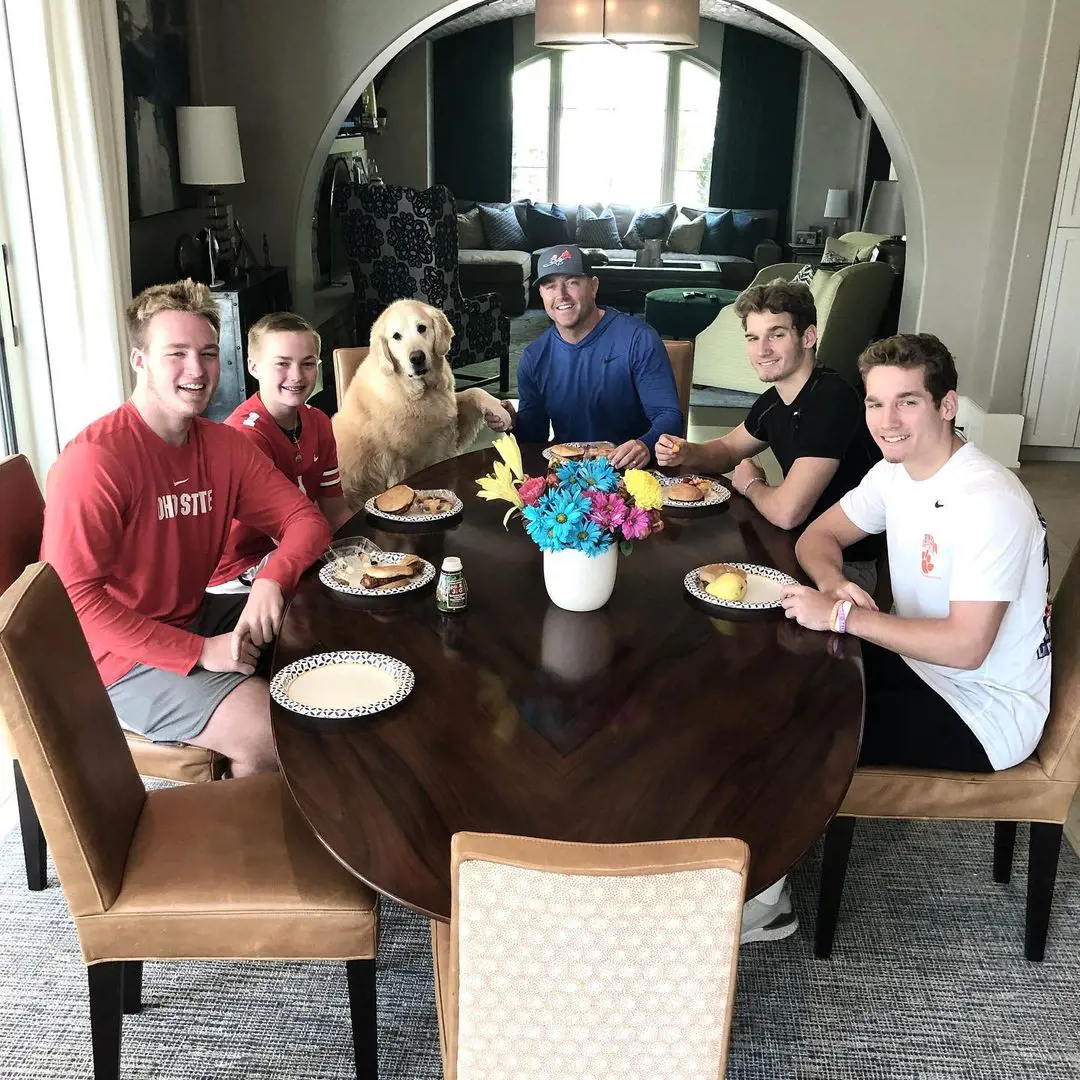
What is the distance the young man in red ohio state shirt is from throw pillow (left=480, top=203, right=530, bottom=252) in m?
8.23

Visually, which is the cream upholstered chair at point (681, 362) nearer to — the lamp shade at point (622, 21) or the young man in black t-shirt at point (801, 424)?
the young man in black t-shirt at point (801, 424)

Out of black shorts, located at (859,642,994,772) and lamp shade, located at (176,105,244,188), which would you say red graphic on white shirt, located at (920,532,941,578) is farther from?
lamp shade, located at (176,105,244,188)

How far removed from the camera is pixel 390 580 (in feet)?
6.52

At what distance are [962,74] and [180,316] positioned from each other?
4.64 meters

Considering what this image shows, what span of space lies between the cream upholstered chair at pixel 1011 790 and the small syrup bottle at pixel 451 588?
782 millimetres

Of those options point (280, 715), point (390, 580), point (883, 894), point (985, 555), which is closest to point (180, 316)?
point (390, 580)

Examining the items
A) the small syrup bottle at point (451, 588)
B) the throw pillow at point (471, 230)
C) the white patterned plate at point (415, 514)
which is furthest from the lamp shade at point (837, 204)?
the small syrup bottle at point (451, 588)

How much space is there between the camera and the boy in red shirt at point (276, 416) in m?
2.59

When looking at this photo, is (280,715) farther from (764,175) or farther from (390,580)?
(764,175)

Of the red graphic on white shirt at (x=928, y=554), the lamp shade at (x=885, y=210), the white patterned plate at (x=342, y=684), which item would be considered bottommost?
the white patterned plate at (x=342, y=684)

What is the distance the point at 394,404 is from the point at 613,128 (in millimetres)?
9013

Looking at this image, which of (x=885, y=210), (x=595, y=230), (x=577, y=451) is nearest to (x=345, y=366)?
(x=577, y=451)

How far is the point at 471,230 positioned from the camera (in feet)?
32.6

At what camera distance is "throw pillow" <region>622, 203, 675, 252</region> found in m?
10.7
